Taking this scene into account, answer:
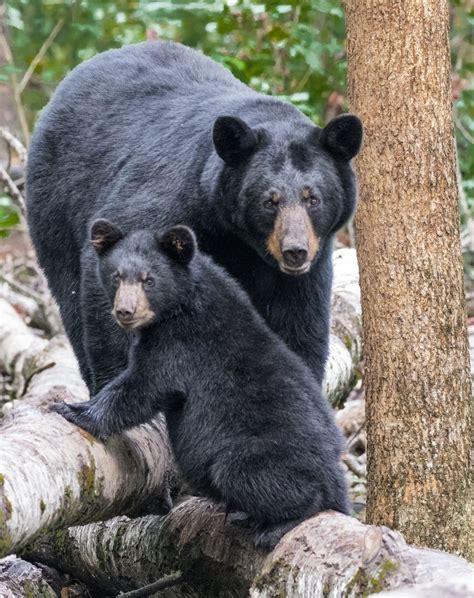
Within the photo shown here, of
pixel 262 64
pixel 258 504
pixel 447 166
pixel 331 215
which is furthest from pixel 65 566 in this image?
pixel 262 64

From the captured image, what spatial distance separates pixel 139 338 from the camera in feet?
14.1

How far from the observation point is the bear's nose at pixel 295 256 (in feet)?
14.8

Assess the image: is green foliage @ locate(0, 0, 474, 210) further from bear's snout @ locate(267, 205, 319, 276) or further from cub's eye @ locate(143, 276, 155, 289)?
cub's eye @ locate(143, 276, 155, 289)

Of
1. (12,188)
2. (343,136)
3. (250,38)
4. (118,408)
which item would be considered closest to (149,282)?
(118,408)

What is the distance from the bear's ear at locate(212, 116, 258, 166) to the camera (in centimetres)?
463

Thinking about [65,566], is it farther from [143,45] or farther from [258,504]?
[143,45]

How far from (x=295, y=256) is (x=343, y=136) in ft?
2.07

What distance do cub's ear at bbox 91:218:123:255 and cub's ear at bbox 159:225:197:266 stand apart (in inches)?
9.2

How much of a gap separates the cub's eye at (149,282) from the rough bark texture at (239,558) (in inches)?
37.4

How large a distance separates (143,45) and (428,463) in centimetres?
300

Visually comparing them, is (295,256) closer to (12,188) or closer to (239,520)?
(239,520)

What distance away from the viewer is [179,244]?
14.3ft

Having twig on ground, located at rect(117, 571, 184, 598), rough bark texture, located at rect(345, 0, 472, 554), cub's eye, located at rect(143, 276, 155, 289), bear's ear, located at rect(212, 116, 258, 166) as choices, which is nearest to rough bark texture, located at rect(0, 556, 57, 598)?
twig on ground, located at rect(117, 571, 184, 598)

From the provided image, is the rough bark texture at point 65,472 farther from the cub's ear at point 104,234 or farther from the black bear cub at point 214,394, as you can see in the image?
the cub's ear at point 104,234
